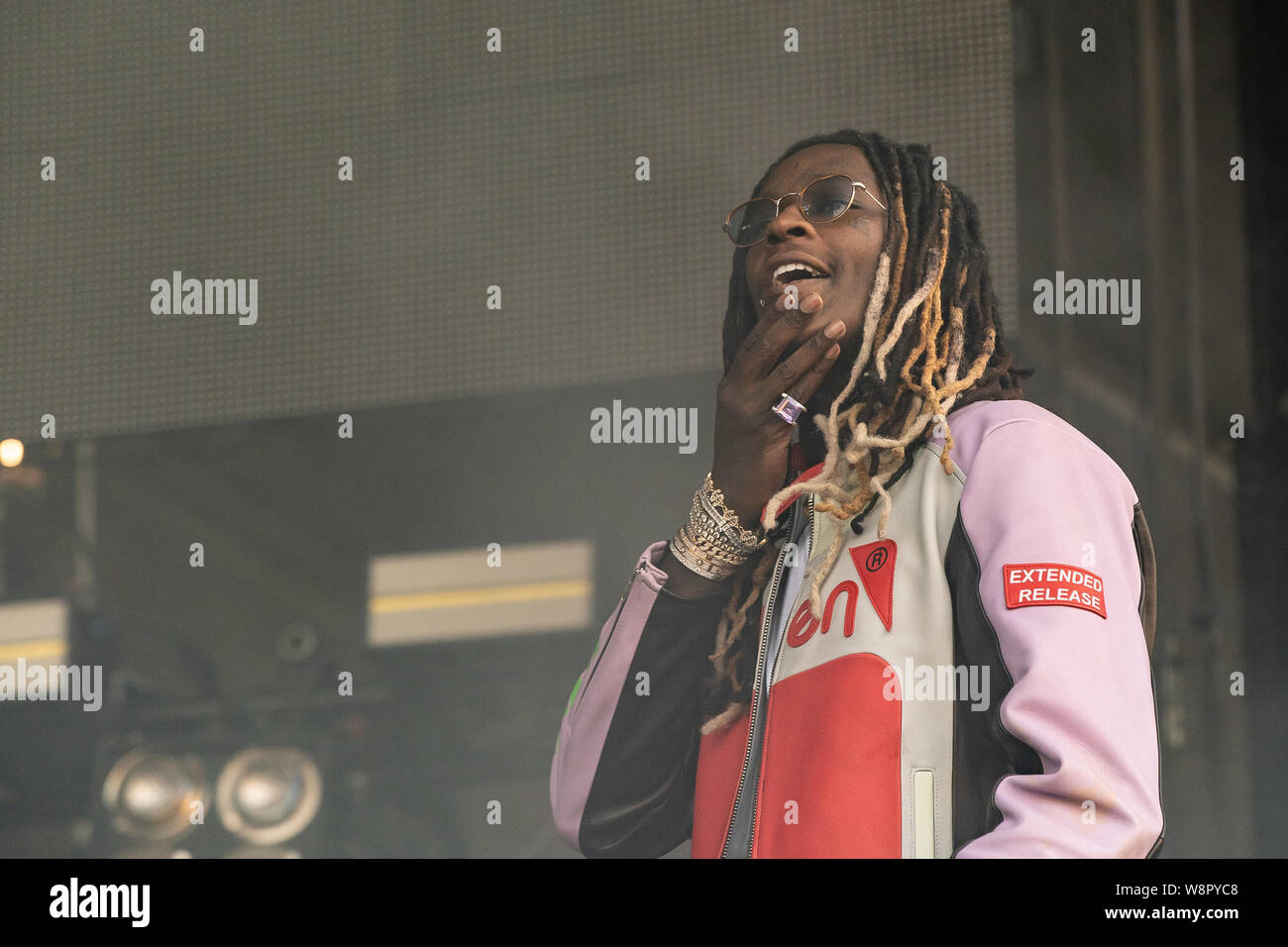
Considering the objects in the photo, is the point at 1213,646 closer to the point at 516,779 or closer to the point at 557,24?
the point at 516,779

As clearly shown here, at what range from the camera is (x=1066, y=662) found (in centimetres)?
192

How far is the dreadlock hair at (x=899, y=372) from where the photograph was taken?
7.26 ft

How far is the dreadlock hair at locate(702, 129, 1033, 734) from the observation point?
2.21m

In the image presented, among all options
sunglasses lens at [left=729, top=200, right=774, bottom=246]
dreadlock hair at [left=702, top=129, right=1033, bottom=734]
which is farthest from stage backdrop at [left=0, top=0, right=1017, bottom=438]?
dreadlock hair at [left=702, top=129, right=1033, bottom=734]

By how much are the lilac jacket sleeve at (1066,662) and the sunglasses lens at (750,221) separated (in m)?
0.61

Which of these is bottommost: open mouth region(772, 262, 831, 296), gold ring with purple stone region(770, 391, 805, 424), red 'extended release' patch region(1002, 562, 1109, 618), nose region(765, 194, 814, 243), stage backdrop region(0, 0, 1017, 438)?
red 'extended release' patch region(1002, 562, 1109, 618)

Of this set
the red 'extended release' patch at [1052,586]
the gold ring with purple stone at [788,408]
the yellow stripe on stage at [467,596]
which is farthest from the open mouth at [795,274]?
the yellow stripe on stage at [467,596]

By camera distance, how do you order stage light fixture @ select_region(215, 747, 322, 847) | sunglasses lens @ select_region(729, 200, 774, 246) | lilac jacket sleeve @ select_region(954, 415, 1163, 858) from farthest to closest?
1. stage light fixture @ select_region(215, 747, 322, 847)
2. sunglasses lens @ select_region(729, 200, 774, 246)
3. lilac jacket sleeve @ select_region(954, 415, 1163, 858)

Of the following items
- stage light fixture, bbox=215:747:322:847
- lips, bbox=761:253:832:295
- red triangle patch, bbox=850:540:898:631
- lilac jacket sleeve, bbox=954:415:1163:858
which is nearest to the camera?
lilac jacket sleeve, bbox=954:415:1163:858

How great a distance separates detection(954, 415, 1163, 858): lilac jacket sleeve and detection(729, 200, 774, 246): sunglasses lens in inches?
24.1

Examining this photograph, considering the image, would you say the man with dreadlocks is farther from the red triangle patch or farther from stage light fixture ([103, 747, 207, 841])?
stage light fixture ([103, 747, 207, 841])

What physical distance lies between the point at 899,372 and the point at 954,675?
1.68 ft

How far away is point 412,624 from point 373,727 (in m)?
0.22

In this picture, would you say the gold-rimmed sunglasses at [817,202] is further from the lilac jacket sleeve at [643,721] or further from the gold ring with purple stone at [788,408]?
the lilac jacket sleeve at [643,721]
